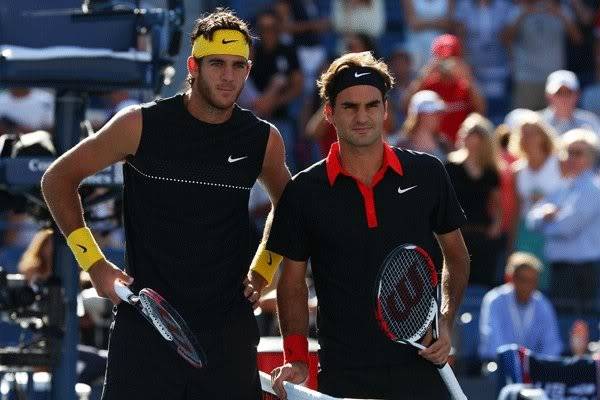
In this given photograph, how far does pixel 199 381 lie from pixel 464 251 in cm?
101

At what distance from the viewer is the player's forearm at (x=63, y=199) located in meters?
5.42

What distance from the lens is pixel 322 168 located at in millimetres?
5406

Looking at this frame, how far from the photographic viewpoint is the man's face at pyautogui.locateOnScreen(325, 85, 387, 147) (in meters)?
5.28

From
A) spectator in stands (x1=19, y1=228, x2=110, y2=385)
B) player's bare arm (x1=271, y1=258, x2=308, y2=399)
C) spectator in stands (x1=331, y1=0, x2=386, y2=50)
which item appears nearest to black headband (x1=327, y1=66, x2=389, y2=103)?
player's bare arm (x1=271, y1=258, x2=308, y2=399)

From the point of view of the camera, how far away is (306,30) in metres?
13.4

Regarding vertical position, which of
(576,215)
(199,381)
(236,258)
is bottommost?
(576,215)

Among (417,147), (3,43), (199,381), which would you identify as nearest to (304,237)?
(199,381)

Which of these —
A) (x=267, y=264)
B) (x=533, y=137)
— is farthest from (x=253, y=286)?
(x=533, y=137)

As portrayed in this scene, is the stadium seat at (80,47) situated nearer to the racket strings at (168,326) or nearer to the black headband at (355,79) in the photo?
the black headband at (355,79)

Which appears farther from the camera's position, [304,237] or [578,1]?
[578,1]

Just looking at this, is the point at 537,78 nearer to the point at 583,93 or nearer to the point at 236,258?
the point at 583,93

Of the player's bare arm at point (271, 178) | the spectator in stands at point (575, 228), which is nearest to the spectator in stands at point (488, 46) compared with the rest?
the spectator in stands at point (575, 228)

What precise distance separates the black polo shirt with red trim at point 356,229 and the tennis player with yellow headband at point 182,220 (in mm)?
228

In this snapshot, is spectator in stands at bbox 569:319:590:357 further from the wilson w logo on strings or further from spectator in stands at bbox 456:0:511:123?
the wilson w logo on strings
